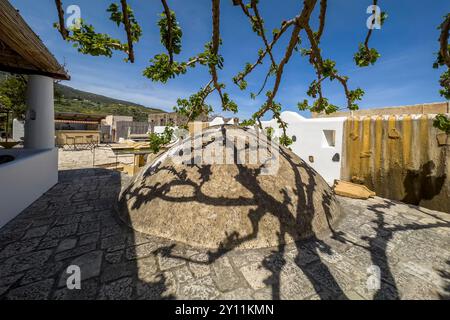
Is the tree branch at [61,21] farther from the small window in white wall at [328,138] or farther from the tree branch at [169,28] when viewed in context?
the small window in white wall at [328,138]

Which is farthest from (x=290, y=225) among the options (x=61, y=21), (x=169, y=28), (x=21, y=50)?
(x=21, y=50)

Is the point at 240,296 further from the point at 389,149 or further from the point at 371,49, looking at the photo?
the point at 389,149

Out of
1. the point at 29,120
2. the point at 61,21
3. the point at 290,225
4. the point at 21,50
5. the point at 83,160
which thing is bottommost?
the point at 290,225

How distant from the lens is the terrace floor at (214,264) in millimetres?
2492

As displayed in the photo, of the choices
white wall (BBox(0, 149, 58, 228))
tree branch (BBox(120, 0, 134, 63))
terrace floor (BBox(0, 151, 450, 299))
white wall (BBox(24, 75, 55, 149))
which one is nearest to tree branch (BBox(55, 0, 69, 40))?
tree branch (BBox(120, 0, 134, 63))

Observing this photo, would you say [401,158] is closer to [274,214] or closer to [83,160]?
[274,214]

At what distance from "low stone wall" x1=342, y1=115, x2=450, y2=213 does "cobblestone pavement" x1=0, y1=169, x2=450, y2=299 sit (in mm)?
1407

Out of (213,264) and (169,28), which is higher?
(169,28)

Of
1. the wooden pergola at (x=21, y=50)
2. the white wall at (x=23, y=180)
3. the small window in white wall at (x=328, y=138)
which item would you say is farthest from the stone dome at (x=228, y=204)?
the small window in white wall at (x=328, y=138)

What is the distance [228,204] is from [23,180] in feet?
16.8

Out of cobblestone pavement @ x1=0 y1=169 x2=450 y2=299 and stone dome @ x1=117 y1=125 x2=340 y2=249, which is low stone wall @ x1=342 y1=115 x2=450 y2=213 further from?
stone dome @ x1=117 y1=125 x2=340 y2=249

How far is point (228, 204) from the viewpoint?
391 centimetres
